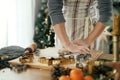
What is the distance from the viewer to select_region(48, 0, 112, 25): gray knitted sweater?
4.80ft

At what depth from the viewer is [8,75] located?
1194 mm

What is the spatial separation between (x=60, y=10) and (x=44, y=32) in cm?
206

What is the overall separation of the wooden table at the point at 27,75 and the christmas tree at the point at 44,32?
7.37ft

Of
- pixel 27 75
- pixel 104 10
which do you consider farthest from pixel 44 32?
pixel 27 75

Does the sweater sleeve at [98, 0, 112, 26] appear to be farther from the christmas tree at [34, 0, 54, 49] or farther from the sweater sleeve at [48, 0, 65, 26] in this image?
the christmas tree at [34, 0, 54, 49]

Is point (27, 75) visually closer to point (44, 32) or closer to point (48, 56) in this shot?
point (48, 56)

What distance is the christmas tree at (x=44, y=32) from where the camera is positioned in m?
3.51

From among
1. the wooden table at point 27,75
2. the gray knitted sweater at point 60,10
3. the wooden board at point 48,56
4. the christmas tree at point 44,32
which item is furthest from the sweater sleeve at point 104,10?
the christmas tree at point 44,32

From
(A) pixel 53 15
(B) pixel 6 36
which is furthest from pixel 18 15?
(A) pixel 53 15

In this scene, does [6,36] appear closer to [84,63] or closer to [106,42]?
[106,42]

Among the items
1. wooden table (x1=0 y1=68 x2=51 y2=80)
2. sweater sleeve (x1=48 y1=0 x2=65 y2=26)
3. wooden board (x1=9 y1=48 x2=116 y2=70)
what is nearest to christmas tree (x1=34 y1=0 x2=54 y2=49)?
wooden board (x1=9 y1=48 x2=116 y2=70)

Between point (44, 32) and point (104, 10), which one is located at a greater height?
point (104, 10)

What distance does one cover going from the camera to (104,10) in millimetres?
1528

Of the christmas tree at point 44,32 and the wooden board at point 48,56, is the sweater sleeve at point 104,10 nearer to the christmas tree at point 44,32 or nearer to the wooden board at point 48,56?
the wooden board at point 48,56
